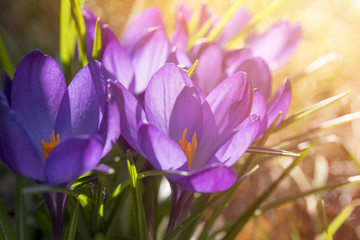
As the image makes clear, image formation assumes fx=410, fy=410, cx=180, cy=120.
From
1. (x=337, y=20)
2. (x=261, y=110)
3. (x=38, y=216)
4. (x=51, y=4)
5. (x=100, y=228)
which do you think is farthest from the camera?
(x=51, y=4)

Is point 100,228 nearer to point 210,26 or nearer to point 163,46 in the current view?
point 163,46

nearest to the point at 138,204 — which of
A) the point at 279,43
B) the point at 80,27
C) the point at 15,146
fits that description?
the point at 15,146

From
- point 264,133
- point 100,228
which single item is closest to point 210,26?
point 264,133

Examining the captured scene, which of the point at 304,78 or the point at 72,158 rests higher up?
the point at 72,158

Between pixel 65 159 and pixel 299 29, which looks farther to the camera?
pixel 299 29

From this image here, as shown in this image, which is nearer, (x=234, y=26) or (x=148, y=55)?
(x=148, y=55)

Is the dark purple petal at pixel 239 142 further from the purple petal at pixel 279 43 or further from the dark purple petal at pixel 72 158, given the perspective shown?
the purple petal at pixel 279 43

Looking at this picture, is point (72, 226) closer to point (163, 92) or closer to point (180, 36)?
point (163, 92)
